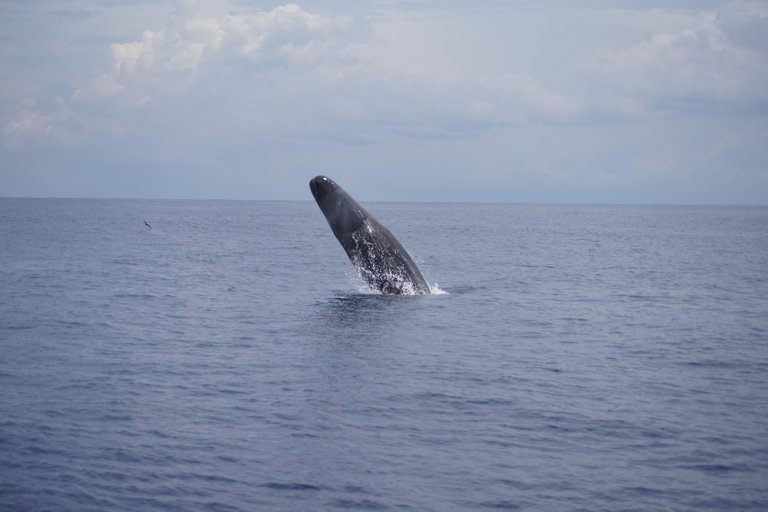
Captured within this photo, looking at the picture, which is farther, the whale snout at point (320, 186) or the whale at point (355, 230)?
the whale at point (355, 230)

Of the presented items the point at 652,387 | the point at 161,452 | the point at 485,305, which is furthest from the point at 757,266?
the point at 161,452

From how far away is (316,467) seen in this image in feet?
34.9

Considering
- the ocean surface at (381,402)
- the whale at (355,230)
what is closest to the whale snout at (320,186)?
the whale at (355,230)

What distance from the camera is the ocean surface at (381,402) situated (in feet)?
32.5

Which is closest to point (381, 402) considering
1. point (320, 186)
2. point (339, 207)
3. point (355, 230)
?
point (355, 230)

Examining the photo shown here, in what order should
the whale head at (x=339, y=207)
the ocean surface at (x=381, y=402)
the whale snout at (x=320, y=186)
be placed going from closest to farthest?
the ocean surface at (x=381, y=402) < the whale snout at (x=320, y=186) < the whale head at (x=339, y=207)

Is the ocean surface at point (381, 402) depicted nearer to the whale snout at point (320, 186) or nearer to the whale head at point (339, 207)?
the whale head at point (339, 207)

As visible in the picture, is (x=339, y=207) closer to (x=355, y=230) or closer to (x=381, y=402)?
(x=355, y=230)

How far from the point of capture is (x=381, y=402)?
1367 centimetres

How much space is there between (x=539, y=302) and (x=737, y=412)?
45.5 feet

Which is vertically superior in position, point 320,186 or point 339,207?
point 320,186

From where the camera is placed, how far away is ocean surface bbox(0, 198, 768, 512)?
32.5 feet

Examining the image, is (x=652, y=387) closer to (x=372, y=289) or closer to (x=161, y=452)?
(x=161, y=452)

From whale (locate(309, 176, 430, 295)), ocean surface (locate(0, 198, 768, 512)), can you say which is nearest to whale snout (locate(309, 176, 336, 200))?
whale (locate(309, 176, 430, 295))
